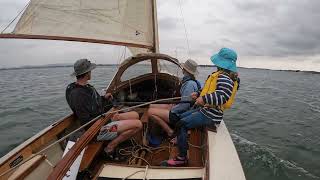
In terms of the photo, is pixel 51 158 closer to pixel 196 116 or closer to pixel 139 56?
pixel 196 116

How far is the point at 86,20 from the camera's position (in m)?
→ 5.37

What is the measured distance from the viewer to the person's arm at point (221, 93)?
368 cm

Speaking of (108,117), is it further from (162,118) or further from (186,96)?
(186,96)

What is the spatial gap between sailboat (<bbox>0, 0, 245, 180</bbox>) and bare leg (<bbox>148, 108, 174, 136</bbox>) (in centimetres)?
29

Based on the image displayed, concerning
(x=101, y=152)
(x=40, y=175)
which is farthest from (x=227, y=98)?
(x=40, y=175)

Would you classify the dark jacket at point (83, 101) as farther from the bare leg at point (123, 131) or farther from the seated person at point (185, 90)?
the seated person at point (185, 90)

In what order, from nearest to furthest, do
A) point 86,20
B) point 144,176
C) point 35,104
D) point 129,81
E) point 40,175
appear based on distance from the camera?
point 144,176
point 40,175
point 86,20
point 129,81
point 35,104

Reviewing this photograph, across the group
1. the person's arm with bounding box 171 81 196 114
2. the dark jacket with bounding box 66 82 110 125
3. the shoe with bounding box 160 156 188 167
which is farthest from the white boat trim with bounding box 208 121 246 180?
the dark jacket with bounding box 66 82 110 125

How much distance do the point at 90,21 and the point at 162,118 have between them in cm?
232

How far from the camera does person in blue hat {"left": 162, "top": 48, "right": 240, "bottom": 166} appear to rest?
12.2ft

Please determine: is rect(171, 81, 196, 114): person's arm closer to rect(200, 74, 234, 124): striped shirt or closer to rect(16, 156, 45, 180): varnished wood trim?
rect(200, 74, 234, 124): striped shirt

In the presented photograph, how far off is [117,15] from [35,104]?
1136 centimetres

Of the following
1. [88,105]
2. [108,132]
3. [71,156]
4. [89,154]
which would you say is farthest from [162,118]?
[71,156]

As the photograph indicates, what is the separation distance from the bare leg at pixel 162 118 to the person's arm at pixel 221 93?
1410 mm
